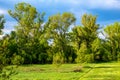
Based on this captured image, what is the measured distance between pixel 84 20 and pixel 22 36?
23.2m

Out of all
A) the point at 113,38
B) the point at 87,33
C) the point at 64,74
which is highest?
the point at 87,33


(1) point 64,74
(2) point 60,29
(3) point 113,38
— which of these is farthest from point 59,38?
(1) point 64,74

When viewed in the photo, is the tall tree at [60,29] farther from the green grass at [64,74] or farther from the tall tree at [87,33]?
the green grass at [64,74]

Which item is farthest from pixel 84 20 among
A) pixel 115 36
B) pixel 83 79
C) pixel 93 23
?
pixel 83 79

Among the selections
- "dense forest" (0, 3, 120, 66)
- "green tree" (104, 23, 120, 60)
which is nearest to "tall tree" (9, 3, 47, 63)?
"dense forest" (0, 3, 120, 66)

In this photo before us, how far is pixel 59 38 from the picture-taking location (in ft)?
298

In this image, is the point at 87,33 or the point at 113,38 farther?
the point at 113,38

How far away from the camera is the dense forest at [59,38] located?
8031 centimetres

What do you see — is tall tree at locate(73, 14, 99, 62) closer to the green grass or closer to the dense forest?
the dense forest

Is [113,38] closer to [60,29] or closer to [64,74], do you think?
[60,29]

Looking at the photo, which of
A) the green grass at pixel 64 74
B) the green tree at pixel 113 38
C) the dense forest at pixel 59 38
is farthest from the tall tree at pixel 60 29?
the green grass at pixel 64 74

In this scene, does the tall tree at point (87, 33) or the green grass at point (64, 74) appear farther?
the tall tree at point (87, 33)

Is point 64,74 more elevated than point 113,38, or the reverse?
point 113,38

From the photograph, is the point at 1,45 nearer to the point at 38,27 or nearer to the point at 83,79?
the point at 83,79
